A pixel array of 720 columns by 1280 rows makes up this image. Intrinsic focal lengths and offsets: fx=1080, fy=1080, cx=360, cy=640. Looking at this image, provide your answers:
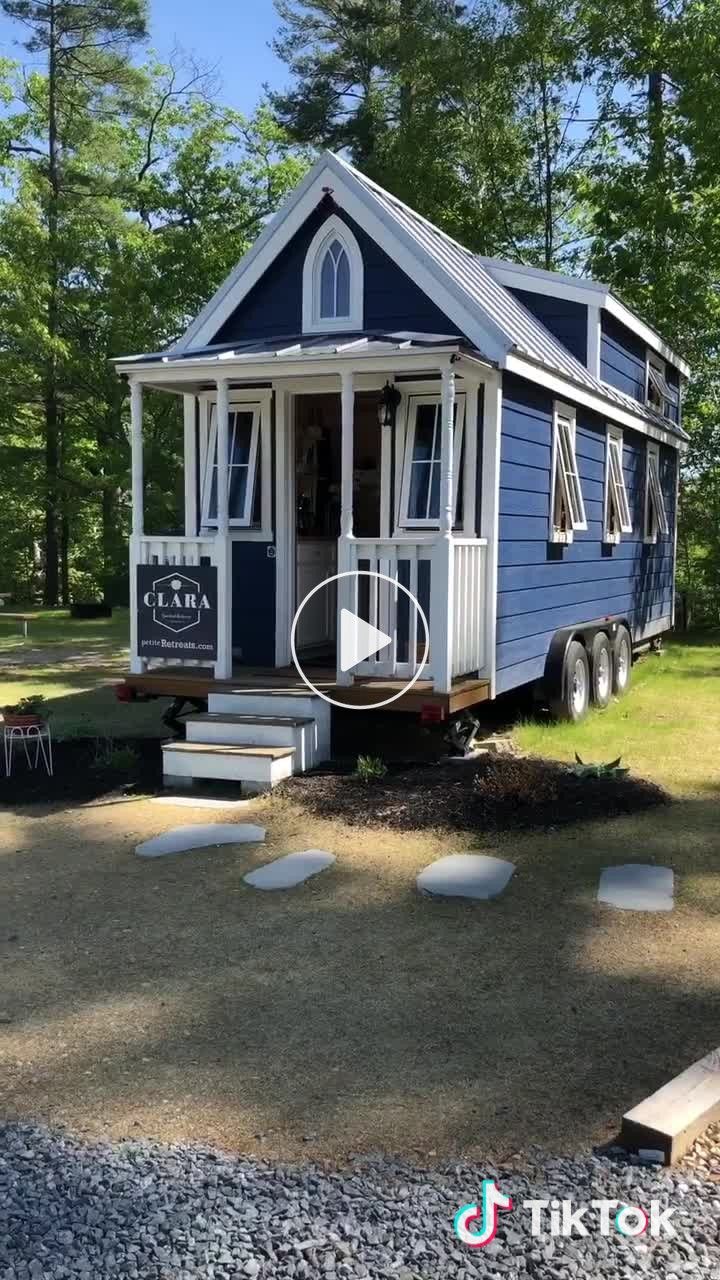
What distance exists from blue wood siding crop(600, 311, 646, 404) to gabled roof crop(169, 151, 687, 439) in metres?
1.91

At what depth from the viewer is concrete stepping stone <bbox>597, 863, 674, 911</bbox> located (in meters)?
5.14

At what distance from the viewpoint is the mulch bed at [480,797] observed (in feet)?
21.5

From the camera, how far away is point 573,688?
32.4 feet

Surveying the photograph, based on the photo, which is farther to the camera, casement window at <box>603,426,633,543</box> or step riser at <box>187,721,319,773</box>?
casement window at <box>603,426,633,543</box>

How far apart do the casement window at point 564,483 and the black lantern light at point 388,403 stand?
191 centimetres

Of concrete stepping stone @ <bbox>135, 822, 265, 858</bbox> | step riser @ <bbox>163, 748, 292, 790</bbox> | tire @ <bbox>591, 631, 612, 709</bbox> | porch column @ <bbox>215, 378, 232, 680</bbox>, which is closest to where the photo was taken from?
concrete stepping stone @ <bbox>135, 822, 265, 858</bbox>

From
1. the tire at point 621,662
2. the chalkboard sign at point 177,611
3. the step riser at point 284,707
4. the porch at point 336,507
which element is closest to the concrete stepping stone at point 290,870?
the porch at point 336,507

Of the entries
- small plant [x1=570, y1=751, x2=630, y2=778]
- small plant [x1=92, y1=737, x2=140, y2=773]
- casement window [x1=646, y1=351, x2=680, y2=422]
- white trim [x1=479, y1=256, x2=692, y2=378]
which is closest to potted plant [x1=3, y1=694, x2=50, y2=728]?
small plant [x1=92, y1=737, x2=140, y2=773]

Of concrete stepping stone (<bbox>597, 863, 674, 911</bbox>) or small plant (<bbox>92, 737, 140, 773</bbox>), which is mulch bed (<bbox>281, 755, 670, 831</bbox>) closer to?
concrete stepping stone (<bbox>597, 863, 674, 911</bbox>)

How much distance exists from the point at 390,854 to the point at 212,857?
39.2 inches

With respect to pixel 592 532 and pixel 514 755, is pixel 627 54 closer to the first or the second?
pixel 592 532

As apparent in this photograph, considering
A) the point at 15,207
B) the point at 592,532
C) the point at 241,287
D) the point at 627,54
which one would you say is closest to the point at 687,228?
the point at 627,54

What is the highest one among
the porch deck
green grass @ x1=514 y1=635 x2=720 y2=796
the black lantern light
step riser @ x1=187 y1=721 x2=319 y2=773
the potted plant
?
the black lantern light

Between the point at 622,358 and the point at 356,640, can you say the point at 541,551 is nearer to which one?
the point at 356,640
